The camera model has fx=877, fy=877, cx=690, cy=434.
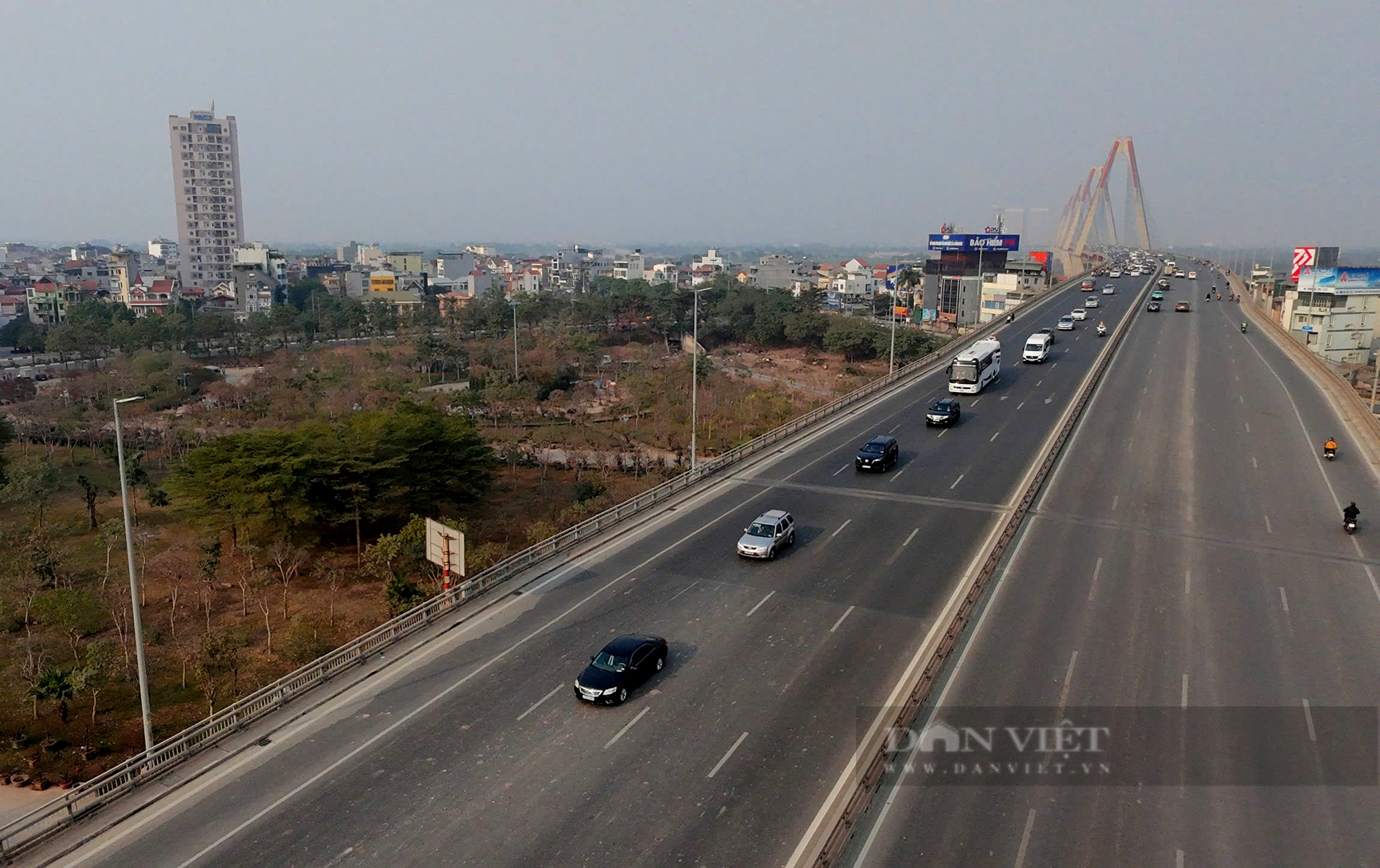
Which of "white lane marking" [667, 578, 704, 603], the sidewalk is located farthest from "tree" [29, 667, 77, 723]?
the sidewalk

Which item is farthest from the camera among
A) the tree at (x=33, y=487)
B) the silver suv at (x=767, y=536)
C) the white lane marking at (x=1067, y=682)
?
the tree at (x=33, y=487)

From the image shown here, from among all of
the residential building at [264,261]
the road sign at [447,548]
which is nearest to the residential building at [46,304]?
the residential building at [264,261]

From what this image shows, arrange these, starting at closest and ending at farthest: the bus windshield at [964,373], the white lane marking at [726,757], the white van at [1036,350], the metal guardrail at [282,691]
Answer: the metal guardrail at [282,691]
the white lane marking at [726,757]
the bus windshield at [964,373]
the white van at [1036,350]

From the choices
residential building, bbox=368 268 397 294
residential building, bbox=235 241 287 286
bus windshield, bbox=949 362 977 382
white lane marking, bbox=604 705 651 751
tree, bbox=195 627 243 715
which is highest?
residential building, bbox=235 241 287 286

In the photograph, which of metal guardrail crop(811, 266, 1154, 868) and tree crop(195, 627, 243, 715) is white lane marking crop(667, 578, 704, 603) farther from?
tree crop(195, 627, 243, 715)

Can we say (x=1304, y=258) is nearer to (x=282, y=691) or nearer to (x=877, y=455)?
(x=877, y=455)

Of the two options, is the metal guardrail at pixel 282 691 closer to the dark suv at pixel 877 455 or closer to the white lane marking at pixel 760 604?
the dark suv at pixel 877 455
